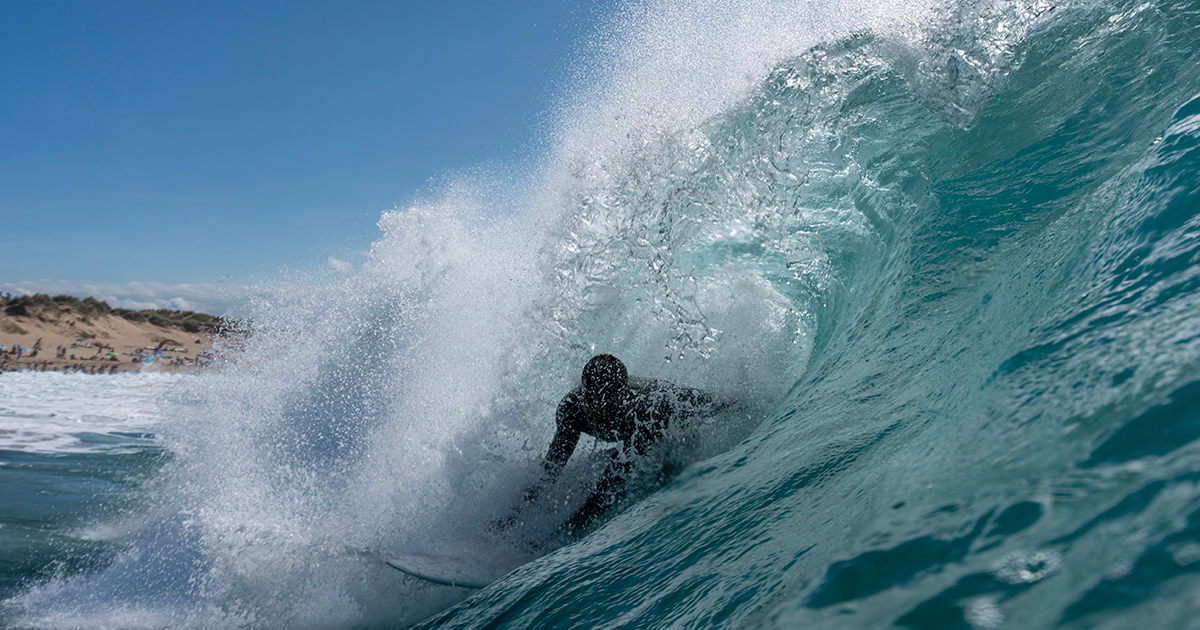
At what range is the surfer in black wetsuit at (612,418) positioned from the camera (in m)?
3.64

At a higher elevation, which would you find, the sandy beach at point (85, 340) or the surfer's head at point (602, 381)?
the sandy beach at point (85, 340)

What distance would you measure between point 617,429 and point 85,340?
4091 centimetres

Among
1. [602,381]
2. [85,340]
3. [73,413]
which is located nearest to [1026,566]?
[602,381]

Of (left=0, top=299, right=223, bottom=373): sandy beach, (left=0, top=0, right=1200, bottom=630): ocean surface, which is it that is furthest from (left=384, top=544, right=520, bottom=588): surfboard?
(left=0, top=299, right=223, bottom=373): sandy beach

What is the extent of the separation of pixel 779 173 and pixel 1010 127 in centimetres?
145

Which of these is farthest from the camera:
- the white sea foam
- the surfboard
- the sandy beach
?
the sandy beach

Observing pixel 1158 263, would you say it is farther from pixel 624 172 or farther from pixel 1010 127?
pixel 624 172

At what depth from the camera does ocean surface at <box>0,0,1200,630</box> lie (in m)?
1.19

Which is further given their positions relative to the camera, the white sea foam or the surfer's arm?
the white sea foam

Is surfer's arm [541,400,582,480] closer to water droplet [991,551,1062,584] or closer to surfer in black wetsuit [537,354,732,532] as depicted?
surfer in black wetsuit [537,354,732,532]

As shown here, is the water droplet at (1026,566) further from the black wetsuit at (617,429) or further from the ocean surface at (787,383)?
the black wetsuit at (617,429)

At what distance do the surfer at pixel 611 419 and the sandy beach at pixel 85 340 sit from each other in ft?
108

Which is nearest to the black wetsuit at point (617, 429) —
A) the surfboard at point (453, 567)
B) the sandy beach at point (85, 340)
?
the surfboard at point (453, 567)

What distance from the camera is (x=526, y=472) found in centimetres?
405
